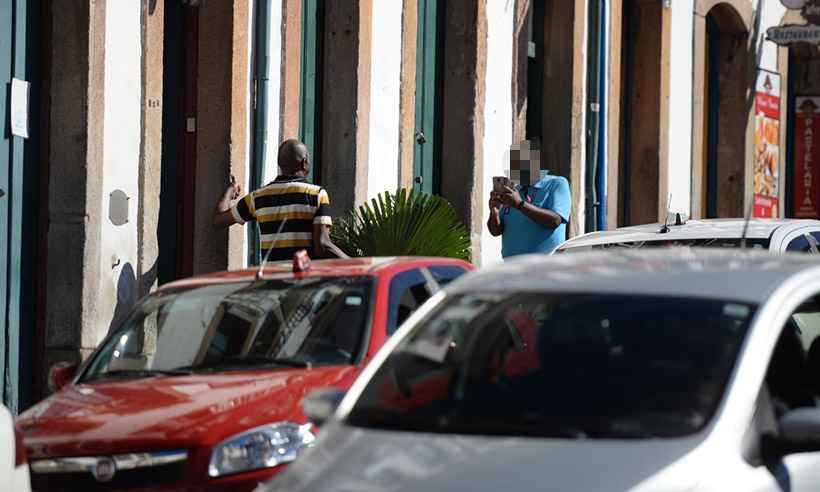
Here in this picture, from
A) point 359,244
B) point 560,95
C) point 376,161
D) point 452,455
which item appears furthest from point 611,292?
point 560,95

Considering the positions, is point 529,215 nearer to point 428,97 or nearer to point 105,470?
point 428,97

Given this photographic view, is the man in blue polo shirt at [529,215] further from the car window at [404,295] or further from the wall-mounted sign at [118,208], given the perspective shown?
the car window at [404,295]

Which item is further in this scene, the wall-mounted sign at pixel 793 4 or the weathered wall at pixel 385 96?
the wall-mounted sign at pixel 793 4

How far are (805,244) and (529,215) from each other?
7.19ft

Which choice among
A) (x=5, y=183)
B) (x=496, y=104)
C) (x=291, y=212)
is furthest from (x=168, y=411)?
(x=496, y=104)

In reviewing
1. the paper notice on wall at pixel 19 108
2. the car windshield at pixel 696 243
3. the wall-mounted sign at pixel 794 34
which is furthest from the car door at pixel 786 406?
the wall-mounted sign at pixel 794 34

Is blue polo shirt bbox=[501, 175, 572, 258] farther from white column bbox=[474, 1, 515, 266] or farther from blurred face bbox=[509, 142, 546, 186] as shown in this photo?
white column bbox=[474, 1, 515, 266]

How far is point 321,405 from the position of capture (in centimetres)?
555

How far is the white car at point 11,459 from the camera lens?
574 centimetres

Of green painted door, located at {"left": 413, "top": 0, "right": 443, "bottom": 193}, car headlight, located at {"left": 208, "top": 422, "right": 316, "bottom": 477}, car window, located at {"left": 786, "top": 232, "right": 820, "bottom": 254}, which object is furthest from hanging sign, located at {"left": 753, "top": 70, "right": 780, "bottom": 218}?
car headlight, located at {"left": 208, "top": 422, "right": 316, "bottom": 477}

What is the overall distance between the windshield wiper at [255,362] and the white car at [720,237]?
341cm

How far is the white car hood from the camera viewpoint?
15.0ft

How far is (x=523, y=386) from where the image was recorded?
17.1 feet

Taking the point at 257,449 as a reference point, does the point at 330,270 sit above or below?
above
